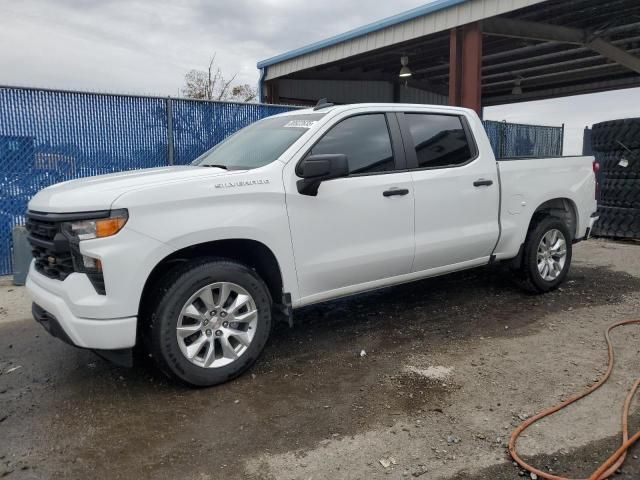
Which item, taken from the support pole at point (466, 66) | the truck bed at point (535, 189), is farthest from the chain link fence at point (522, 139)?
the truck bed at point (535, 189)

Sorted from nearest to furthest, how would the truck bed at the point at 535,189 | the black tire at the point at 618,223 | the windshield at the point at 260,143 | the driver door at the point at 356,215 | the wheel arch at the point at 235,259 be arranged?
the wheel arch at the point at 235,259, the driver door at the point at 356,215, the windshield at the point at 260,143, the truck bed at the point at 535,189, the black tire at the point at 618,223

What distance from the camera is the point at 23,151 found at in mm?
6633

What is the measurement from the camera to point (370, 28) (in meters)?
12.0

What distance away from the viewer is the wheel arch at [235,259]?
11.1ft

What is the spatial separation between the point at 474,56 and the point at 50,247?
8939 millimetres

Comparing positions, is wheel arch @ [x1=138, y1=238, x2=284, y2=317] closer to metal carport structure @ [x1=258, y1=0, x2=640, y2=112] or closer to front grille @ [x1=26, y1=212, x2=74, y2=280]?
front grille @ [x1=26, y1=212, x2=74, y2=280]

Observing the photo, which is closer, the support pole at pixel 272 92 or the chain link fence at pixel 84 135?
the chain link fence at pixel 84 135

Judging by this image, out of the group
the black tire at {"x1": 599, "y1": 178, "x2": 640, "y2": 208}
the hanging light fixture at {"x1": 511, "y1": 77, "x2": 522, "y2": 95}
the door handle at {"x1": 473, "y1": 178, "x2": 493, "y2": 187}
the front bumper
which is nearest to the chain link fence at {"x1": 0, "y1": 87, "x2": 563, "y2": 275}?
the front bumper

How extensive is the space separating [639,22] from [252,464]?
13385mm

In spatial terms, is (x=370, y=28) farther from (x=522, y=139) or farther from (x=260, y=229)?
(x=260, y=229)

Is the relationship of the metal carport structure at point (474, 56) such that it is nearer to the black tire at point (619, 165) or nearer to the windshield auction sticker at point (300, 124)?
the black tire at point (619, 165)

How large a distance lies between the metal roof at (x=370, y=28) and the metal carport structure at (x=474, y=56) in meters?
0.02

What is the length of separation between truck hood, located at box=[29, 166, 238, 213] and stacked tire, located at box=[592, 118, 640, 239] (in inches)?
293

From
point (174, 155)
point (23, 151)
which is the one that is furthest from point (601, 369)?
point (23, 151)
